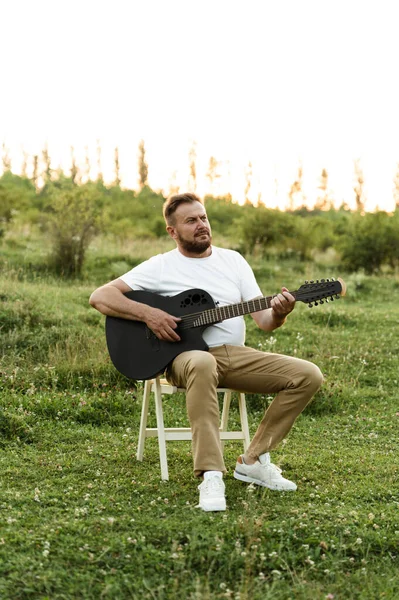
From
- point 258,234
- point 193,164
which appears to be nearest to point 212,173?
point 193,164

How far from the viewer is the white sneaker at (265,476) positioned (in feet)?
15.3

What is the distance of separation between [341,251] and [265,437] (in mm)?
11072

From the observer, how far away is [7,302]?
A: 854 cm

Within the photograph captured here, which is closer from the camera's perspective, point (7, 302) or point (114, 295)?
point (114, 295)

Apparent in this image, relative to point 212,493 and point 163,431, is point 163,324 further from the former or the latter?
point 212,493

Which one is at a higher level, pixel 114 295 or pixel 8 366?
pixel 114 295

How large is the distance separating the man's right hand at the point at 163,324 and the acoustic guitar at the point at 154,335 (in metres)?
0.06

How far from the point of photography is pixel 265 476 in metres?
4.66

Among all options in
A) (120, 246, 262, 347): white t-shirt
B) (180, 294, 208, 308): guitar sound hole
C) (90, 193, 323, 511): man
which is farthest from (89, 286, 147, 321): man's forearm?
(180, 294, 208, 308): guitar sound hole

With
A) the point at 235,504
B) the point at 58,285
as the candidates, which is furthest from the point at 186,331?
the point at 58,285

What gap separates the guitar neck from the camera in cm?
459

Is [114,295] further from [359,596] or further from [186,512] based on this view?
[359,596]

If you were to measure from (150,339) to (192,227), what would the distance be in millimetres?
780

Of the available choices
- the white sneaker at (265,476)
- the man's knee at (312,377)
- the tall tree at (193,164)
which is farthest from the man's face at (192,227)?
the tall tree at (193,164)
